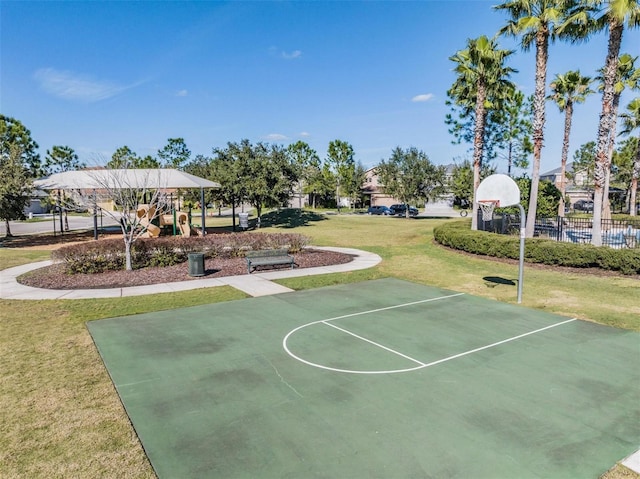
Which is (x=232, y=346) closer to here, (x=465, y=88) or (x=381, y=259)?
(x=381, y=259)

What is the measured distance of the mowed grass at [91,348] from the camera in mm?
5018

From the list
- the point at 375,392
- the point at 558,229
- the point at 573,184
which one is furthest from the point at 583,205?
the point at 375,392

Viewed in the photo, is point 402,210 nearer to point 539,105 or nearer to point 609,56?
point 539,105

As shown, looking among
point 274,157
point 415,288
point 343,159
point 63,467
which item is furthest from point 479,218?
point 343,159

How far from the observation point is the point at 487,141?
45.4m

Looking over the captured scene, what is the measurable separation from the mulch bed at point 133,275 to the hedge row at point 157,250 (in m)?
0.46

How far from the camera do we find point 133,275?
51.9 ft

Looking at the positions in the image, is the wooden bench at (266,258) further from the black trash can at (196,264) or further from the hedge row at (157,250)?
the hedge row at (157,250)

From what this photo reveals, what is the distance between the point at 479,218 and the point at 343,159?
59628 mm

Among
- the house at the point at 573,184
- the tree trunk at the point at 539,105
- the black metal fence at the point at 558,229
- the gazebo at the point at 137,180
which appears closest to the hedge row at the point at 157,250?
the gazebo at the point at 137,180

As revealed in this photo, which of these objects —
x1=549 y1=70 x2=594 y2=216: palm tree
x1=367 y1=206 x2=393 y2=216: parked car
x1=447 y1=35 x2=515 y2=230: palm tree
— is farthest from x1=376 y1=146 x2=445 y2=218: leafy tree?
x1=447 y1=35 x2=515 y2=230: palm tree

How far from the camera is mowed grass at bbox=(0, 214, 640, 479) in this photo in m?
5.02

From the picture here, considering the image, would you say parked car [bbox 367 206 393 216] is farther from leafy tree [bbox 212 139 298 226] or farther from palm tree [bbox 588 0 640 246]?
palm tree [bbox 588 0 640 246]

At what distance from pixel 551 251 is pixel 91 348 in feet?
56.7
